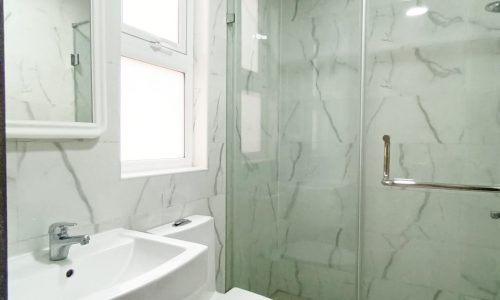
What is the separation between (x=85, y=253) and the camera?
968 millimetres

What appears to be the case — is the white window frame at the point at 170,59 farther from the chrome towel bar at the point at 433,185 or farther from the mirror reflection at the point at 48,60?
the chrome towel bar at the point at 433,185

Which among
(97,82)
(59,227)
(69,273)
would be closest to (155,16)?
(97,82)

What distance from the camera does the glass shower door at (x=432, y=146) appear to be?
1.55m

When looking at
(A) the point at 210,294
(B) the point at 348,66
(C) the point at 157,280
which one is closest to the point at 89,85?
(C) the point at 157,280

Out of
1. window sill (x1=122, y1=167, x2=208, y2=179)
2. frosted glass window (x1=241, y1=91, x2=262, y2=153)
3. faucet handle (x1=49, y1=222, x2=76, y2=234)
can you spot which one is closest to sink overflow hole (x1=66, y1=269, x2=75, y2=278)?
faucet handle (x1=49, y1=222, x2=76, y2=234)

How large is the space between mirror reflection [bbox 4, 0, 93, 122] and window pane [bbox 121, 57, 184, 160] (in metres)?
0.29

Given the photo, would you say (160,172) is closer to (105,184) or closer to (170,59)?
(105,184)

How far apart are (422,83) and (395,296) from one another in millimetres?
1212

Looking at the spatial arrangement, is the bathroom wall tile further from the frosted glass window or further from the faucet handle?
the frosted glass window

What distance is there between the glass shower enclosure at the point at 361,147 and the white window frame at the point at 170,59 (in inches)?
10.0

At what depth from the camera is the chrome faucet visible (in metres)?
0.89

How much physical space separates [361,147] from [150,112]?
3.72ft

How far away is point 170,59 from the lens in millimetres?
1495

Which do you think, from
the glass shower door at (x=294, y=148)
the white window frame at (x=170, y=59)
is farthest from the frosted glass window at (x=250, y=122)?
the white window frame at (x=170, y=59)
